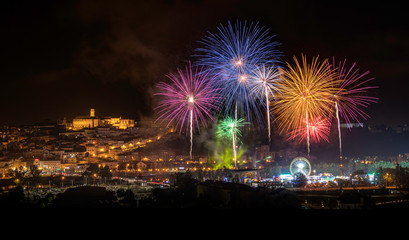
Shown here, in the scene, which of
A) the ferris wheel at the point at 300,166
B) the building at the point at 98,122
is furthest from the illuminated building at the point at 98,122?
the ferris wheel at the point at 300,166

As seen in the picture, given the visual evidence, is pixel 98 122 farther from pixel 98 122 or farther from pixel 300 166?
pixel 300 166

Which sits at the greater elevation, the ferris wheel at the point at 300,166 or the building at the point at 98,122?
the building at the point at 98,122

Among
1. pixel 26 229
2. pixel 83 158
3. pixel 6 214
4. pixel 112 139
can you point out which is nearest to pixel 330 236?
pixel 26 229

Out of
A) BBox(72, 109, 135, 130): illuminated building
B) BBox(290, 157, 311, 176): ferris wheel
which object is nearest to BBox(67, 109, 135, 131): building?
BBox(72, 109, 135, 130): illuminated building

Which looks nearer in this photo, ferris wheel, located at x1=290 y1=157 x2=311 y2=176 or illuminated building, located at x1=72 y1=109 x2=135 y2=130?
ferris wheel, located at x1=290 y1=157 x2=311 y2=176

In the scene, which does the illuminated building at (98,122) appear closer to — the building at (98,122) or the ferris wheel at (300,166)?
the building at (98,122)

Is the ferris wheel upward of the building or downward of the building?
downward

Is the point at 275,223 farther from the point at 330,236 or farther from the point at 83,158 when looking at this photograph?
the point at 83,158

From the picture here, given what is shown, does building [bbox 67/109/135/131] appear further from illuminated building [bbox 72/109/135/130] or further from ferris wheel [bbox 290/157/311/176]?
ferris wheel [bbox 290/157/311/176]
